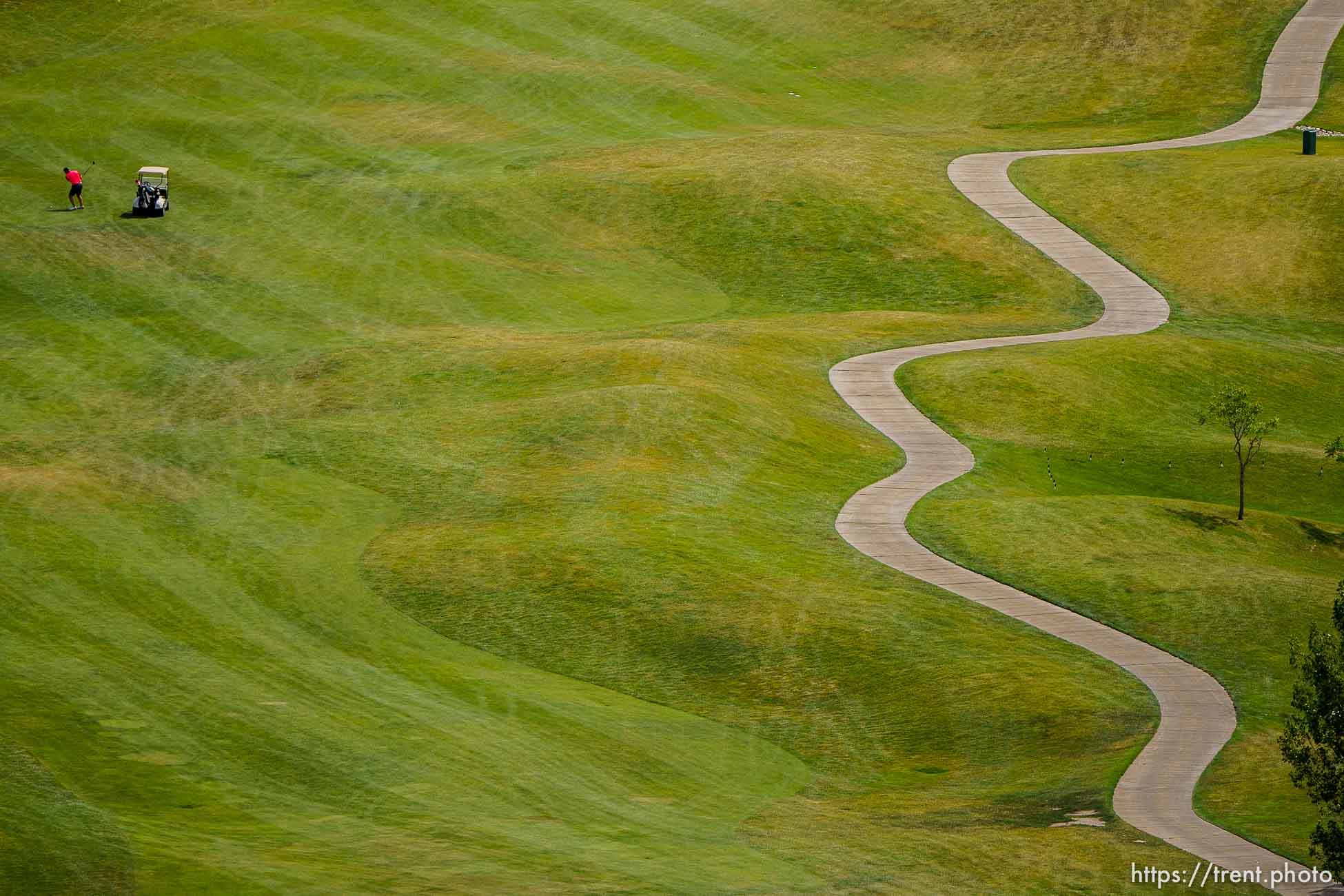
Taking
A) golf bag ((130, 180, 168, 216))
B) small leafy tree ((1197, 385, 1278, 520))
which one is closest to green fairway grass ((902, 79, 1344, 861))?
small leafy tree ((1197, 385, 1278, 520))

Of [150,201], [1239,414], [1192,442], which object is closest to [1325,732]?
[1239,414]

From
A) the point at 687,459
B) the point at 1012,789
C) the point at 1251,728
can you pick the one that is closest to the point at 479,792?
the point at 1012,789

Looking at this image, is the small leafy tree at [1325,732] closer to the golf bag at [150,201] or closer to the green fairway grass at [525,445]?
the green fairway grass at [525,445]

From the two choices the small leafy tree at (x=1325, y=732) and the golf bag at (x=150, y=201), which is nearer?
the small leafy tree at (x=1325, y=732)

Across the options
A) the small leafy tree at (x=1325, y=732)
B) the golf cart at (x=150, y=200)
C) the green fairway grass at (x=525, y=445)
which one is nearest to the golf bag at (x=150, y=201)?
the golf cart at (x=150, y=200)

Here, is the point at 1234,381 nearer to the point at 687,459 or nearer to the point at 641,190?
the point at 687,459

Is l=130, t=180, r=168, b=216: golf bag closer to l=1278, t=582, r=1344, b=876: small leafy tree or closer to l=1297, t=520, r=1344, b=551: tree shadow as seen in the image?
l=1297, t=520, r=1344, b=551: tree shadow
